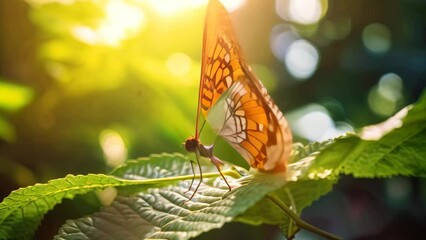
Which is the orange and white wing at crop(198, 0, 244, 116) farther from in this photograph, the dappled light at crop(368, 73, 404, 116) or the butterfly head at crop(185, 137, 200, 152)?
the dappled light at crop(368, 73, 404, 116)

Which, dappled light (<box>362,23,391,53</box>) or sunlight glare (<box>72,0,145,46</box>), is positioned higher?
sunlight glare (<box>72,0,145,46</box>)

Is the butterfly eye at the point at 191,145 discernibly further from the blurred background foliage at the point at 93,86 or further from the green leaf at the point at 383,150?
the blurred background foliage at the point at 93,86

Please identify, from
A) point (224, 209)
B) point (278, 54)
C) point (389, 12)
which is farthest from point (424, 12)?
point (224, 209)

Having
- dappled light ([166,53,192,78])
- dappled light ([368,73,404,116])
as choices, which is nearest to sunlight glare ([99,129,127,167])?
dappled light ([166,53,192,78])

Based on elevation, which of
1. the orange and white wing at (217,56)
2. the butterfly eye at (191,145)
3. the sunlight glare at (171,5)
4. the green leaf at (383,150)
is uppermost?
the sunlight glare at (171,5)

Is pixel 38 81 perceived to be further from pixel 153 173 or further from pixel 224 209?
pixel 224 209

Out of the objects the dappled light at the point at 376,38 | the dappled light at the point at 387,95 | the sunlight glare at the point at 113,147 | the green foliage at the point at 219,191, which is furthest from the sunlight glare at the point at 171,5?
the dappled light at the point at 376,38

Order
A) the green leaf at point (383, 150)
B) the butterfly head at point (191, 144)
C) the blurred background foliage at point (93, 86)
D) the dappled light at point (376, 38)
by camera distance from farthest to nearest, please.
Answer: the dappled light at point (376, 38), the blurred background foliage at point (93, 86), the butterfly head at point (191, 144), the green leaf at point (383, 150)
